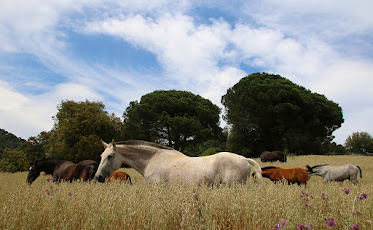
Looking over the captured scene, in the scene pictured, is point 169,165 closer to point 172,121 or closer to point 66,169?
point 66,169

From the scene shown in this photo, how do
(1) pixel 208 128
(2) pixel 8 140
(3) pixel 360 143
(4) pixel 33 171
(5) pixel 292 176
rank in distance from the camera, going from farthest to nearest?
(3) pixel 360 143, (2) pixel 8 140, (1) pixel 208 128, (4) pixel 33 171, (5) pixel 292 176

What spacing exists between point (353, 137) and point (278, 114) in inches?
1431

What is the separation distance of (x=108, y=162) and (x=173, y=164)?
5.97 ft

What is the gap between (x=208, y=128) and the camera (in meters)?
40.6

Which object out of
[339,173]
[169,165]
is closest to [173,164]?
[169,165]

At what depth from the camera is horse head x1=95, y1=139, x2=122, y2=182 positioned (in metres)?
6.80

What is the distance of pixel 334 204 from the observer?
3.81 m

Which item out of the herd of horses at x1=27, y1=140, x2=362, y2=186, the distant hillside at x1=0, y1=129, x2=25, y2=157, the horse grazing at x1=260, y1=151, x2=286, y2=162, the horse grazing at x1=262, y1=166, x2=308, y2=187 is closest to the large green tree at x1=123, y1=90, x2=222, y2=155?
the horse grazing at x1=260, y1=151, x2=286, y2=162

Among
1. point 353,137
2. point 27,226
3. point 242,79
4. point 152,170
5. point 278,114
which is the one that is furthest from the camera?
point 353,137

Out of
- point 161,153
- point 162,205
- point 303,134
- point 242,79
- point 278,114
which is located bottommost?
point 162,205

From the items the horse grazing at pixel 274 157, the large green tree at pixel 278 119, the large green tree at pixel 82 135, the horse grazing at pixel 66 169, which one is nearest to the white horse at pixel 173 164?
the horse grazing at pixel 66 169

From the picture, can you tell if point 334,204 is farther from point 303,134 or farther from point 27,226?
point 303,134

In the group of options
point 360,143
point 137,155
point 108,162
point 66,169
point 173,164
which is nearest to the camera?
point 173,164

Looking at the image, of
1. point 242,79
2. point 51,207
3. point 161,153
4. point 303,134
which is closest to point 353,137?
point 303,134
